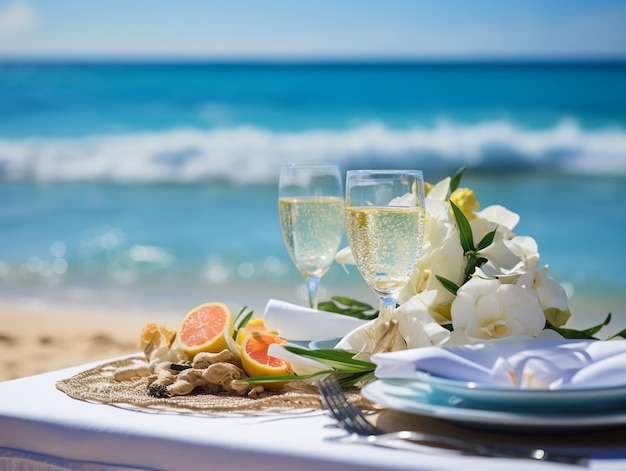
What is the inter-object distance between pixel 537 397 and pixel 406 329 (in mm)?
358

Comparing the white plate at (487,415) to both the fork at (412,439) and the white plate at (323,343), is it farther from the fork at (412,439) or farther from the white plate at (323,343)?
the white plate at (323,343)

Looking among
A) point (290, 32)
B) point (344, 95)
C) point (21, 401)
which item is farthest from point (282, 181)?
point (290, 32)

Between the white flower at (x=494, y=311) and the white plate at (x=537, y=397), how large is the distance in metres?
0.26

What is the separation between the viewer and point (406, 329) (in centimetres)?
139

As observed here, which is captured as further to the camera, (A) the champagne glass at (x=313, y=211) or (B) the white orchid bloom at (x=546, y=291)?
(A) the champagne glass at (x=313, y=211)

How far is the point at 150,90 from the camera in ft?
56.0

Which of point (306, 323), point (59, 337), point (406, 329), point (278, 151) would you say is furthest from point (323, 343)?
point (278, 151)

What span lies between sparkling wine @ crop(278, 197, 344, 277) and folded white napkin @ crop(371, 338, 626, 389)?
0.56 meters

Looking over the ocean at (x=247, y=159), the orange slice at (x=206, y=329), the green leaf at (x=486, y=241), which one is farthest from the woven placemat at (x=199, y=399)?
the ocean at (x=247, y=159)

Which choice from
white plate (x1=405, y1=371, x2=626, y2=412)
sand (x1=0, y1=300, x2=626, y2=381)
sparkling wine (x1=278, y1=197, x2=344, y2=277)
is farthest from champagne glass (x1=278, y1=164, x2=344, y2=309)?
sand (x1=0, y1=300, x2=626, y2=381)

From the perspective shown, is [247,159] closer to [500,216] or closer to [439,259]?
[500,216]

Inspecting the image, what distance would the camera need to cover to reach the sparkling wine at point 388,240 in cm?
141

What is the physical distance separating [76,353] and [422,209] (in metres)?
4.87

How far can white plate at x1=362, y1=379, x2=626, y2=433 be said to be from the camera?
1.04m
